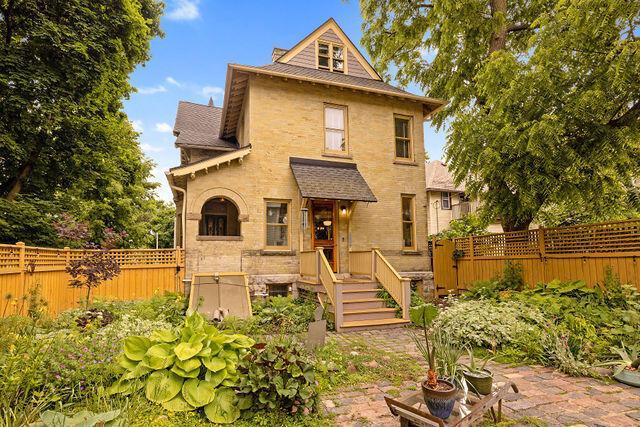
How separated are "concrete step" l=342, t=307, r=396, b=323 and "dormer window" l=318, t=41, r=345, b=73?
9107 millimetres

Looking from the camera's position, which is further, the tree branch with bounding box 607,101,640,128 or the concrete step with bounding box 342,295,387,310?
the concrete step with bounding box 342,295,387,310

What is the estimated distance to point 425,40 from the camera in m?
13.8

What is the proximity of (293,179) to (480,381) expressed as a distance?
28.8 ft

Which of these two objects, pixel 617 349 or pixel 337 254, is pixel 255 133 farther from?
pixel 617 349

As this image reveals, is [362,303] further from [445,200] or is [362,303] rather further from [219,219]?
[445,200]

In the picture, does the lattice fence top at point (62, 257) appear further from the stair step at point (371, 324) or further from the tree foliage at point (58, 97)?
the stair step at point (371, 324)

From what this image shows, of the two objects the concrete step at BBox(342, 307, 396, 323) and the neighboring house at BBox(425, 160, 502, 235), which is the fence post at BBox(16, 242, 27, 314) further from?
the neighboring house at BBox(425, 160, 502, 235)

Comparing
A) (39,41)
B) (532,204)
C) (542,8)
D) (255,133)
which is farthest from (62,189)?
(542,8)

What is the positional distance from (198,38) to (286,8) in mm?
5470

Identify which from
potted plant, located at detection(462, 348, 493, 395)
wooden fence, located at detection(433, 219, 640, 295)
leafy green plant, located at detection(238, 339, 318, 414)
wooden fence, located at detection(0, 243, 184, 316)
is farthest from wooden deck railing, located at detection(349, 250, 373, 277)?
leafy green plant, located at detection(238, 339, 318, 414)

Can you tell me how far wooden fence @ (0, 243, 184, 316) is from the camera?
21.0 feet

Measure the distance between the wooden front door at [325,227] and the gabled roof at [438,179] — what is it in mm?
17117

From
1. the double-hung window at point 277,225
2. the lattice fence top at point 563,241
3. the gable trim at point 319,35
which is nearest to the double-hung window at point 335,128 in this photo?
the gable trim at point 319,35

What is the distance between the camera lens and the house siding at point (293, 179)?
1068cm
